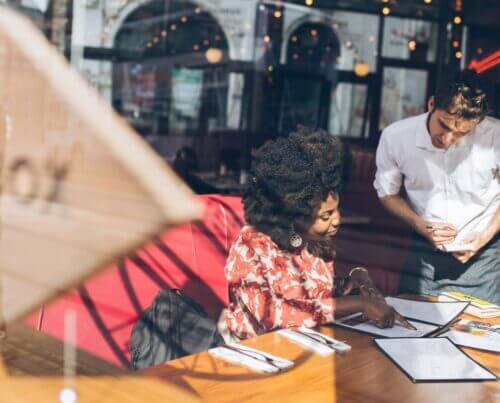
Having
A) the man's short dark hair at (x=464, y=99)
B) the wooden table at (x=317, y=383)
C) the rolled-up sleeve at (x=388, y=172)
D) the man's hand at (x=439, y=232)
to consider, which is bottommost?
the wooden table at (x=317, y=383)

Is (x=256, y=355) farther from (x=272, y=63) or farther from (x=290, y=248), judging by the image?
(x=272, y=63)

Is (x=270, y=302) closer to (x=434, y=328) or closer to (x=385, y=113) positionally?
(x=434, y=328)

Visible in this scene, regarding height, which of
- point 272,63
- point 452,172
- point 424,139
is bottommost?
point 452,172

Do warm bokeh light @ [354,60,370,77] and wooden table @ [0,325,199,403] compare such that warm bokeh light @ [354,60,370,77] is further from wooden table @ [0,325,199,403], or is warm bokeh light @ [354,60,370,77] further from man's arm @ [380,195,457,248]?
wooden table @ [0,325,199,403]

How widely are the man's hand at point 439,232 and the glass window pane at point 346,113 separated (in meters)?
6.42

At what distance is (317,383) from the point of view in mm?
1647

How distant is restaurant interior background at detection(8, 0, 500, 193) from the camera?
357 inches

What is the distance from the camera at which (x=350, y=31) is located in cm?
981

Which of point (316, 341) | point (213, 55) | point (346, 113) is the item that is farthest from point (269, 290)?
point (213, 55)

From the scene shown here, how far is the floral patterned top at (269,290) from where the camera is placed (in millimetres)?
2135

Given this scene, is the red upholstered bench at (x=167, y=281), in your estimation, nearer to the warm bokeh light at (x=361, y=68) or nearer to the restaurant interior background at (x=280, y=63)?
the restaurant interior background at (x=280, y=63)

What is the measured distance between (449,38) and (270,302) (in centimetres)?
841

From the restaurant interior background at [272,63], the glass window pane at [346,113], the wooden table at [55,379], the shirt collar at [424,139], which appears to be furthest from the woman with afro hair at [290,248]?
the glass window pane at [346,113]

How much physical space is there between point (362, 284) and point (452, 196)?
0.84 metres
